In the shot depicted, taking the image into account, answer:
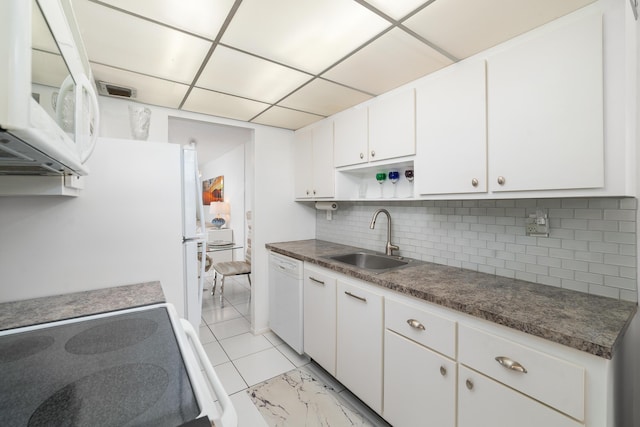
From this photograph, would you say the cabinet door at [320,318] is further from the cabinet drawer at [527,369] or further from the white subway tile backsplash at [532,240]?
the cabinet drawer at [527,369]

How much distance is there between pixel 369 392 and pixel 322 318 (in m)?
0.58

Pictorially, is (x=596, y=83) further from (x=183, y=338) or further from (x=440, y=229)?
(x=183, y=338)

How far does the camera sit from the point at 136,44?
4.70ft

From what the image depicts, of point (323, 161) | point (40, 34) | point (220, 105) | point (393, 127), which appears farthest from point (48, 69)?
point (323, 161)

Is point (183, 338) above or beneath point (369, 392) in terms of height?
above

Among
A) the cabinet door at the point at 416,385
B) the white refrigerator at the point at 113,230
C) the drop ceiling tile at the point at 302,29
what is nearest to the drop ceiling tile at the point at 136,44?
the drop ceiling tile at the point at 302,29

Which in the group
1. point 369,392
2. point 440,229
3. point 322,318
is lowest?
point 369,392

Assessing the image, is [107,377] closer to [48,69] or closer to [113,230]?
[48,69]

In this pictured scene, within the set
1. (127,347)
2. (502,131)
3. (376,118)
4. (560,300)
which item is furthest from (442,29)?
(127,347)

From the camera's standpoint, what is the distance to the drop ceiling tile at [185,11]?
1147mm

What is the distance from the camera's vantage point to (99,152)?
58.7 inches

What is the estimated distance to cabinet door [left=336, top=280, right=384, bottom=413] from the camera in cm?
164

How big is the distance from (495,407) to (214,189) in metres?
6.04

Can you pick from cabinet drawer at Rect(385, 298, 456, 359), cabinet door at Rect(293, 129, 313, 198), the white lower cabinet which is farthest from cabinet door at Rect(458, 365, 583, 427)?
cabinet door at Rect(293, 129, 313, 198)
